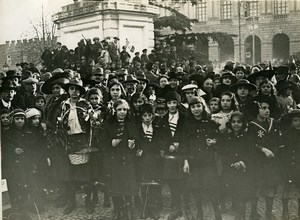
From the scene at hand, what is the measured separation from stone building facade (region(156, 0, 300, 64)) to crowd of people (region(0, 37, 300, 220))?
471mm

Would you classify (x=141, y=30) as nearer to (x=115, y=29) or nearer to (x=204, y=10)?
(x=115, y=29)

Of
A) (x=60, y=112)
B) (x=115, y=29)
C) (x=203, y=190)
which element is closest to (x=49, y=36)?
(x=115, y=29)

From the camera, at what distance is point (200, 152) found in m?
2.45

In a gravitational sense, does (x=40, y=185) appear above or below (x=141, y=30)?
below

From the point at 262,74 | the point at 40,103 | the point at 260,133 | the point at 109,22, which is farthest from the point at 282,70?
the point at 40,103

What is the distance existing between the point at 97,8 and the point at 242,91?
5.64 feet

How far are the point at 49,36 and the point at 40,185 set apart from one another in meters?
1.43

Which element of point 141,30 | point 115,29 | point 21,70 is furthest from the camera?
point 141,30

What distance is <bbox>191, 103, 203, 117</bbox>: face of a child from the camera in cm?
246

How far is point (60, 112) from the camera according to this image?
107 inches

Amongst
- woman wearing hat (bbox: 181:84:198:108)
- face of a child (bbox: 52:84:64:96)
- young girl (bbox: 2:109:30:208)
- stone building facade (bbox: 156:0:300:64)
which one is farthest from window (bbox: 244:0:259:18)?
young girl (bbox: 2:109:30:208)

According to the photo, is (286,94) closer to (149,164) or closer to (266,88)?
(266,88)

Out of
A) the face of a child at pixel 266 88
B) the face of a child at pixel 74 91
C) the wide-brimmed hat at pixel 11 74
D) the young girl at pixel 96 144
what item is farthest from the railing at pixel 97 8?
the face of a child at pixel 266 88

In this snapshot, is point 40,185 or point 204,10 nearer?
point 40,185
